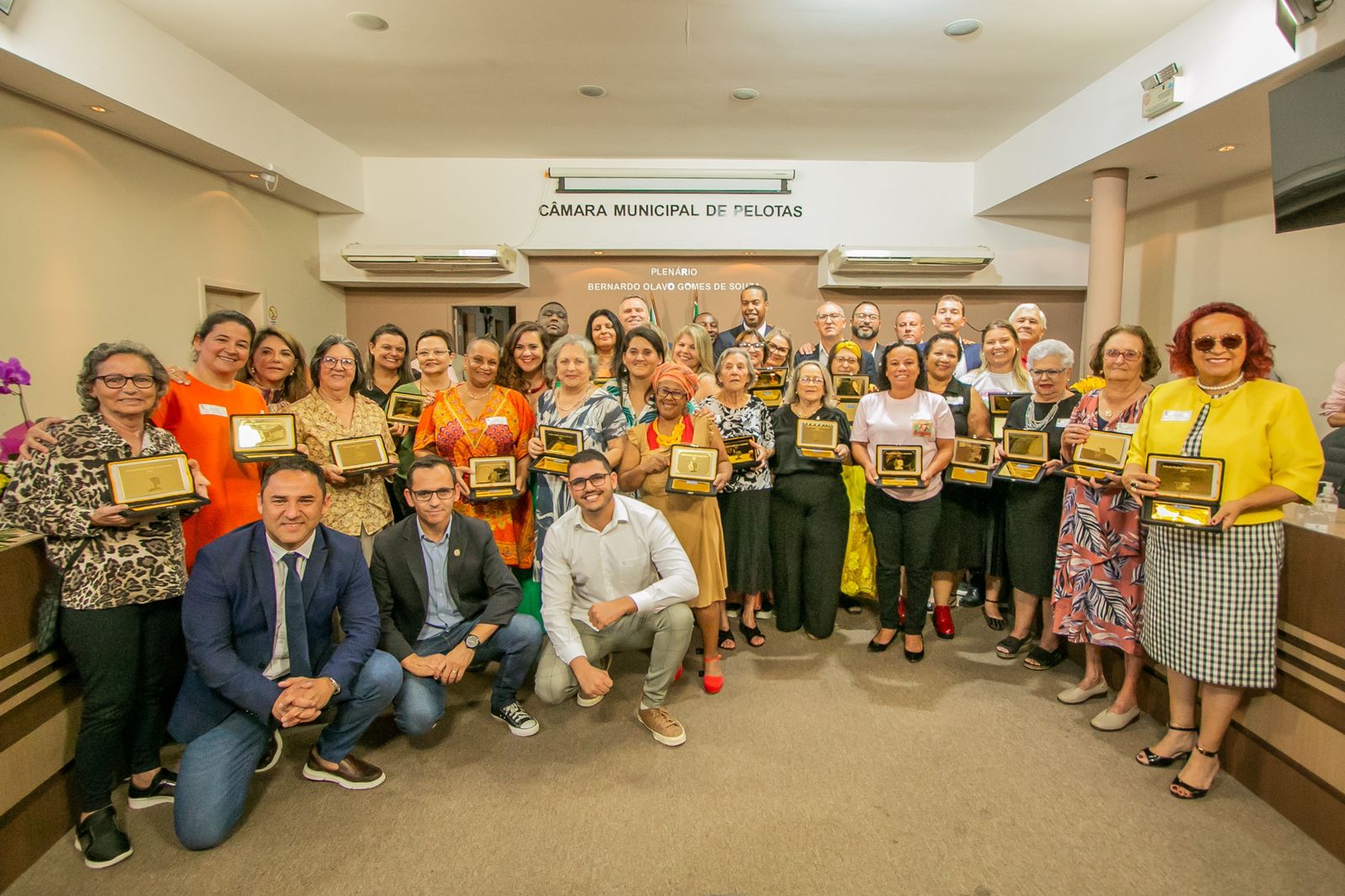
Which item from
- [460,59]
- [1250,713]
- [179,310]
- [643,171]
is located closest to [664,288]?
[643,171]

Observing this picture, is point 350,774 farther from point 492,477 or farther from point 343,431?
point 343,431

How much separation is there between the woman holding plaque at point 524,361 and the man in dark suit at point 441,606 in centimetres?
89

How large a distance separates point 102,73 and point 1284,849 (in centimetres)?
642

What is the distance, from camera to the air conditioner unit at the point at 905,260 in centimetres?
648

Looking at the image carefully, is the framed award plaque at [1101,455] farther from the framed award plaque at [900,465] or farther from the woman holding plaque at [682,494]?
the woman holding plaque at [682,494]

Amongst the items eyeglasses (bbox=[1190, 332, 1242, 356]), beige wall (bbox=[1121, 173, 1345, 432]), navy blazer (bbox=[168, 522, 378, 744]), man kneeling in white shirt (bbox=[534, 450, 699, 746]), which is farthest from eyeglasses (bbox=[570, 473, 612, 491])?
beige wall (bbox=[1121, 173, 1345, 432])

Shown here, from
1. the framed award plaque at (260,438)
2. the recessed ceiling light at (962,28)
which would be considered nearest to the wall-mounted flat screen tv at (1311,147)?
the recessed ceiling light at (962,28)

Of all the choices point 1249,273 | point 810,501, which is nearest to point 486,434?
point 810,501

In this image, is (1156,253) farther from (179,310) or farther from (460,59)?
(179,310)

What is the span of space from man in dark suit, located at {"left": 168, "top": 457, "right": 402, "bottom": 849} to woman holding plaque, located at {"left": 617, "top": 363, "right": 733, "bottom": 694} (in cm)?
124

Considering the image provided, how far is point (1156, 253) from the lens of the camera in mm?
6559

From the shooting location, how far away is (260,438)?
8.31 feet

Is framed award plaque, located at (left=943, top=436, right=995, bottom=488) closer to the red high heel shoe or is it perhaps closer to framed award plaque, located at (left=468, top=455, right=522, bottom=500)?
the red high heel shoe

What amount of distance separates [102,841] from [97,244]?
401 cm
